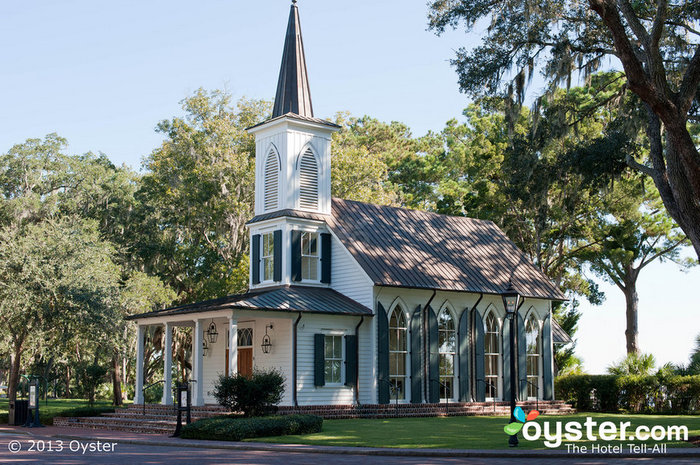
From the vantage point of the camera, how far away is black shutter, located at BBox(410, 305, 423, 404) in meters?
27.1

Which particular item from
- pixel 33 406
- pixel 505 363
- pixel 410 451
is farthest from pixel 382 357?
pixel 410 451

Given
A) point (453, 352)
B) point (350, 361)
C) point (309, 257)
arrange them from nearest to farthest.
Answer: point (350, 361)
point (309, 257)
point (453, 352)

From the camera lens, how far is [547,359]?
104ft

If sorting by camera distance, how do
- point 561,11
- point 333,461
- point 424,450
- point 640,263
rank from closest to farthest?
1. point 333,461
2. point 424,450
3. point 561,11
4. point 640,263

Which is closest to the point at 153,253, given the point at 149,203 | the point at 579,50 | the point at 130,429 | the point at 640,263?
the point at 149,203

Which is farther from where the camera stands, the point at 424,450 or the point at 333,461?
the point at 424,450

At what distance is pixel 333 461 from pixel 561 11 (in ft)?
46.0

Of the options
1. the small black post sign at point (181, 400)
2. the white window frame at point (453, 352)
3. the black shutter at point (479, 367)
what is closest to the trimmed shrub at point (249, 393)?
the small black post sign at point (181, 400)

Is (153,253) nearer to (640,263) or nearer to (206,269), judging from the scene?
(206,269)

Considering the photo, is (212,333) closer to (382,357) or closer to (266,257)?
(266,257)

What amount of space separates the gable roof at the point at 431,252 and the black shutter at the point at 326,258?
49cm

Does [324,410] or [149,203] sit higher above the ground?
[149,203]

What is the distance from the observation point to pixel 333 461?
44.8ft

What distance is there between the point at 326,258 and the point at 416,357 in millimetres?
4625
